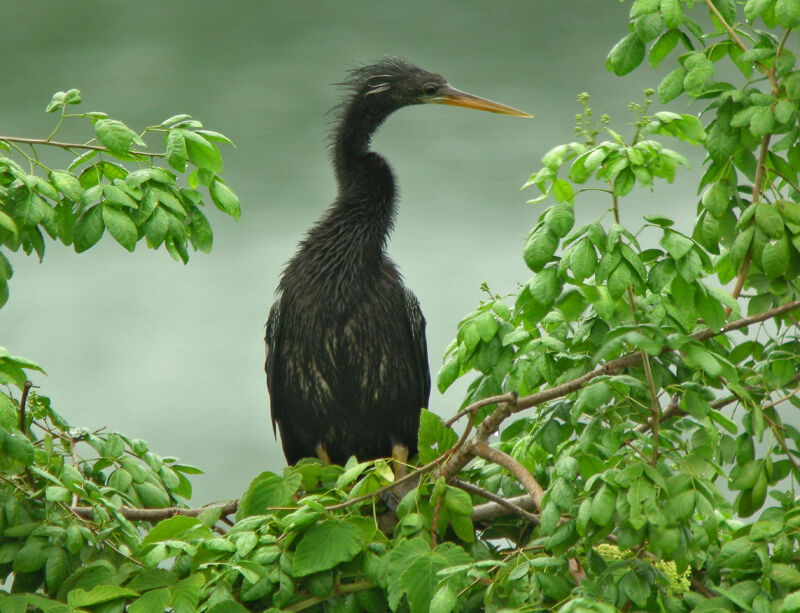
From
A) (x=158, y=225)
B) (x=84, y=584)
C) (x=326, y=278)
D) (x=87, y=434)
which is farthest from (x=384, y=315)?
(x=84, y=584)

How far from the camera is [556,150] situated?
1.53 metres

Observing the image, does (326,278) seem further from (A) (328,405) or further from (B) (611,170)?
(B) (611,170)

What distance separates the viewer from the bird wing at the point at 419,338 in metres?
2.72

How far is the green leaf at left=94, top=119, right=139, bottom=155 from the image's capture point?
5.53ft

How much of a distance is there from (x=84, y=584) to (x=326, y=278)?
1.15 meters

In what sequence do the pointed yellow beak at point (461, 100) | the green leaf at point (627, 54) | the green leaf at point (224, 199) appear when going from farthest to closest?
1. the pointed yellow beak at point (461, 100)
2. the green leaf at point (224, 199)
3. the green leaf at point (627, 54)

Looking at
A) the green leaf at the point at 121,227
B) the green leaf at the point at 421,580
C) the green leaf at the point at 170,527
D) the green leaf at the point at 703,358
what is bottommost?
the green leaf at the point at 421,580

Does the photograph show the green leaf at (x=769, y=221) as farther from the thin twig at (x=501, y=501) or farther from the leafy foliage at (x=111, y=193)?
the leafy foliage at (x=111, y=193)

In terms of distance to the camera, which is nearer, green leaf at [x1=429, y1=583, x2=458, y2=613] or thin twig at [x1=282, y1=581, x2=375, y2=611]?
green leaf at [x1=429, y1=583, x2=458, y2=613]

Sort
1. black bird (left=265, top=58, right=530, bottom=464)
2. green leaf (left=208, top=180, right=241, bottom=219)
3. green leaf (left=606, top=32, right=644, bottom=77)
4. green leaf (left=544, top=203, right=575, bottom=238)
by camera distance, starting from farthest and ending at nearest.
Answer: black bird (left=265, top=58, right=530, bottom=464), green leaf (left=208, top=180, right=241, bottom=219), green leaf (left=606, top=32, right=644, bottom=77), green leaf (left=544, top=203, right=575, bottom=238)

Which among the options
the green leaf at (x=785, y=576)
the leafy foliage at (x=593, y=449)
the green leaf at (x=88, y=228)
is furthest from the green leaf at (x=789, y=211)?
the green leaf at (x=88, y=228)

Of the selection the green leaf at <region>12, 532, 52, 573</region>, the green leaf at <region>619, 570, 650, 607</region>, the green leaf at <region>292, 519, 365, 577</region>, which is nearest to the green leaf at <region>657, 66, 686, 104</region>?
the green leaf at <region>619, 570, 650, 607</region>

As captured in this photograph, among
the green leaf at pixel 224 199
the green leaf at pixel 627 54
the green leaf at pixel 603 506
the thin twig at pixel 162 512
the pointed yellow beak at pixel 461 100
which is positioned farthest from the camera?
the pointed yellow beak at pixel 461 100

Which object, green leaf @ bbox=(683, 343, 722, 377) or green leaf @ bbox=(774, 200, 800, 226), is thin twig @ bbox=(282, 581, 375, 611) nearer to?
green leaf @ bbox=(683, 343, 722, 377)
